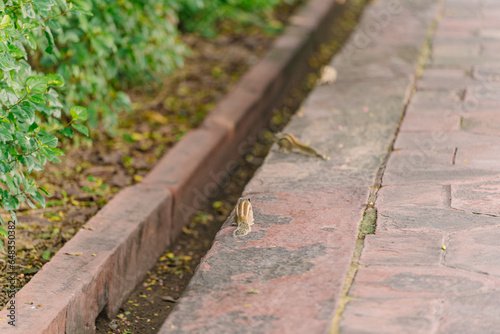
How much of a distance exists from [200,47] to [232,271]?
332cm

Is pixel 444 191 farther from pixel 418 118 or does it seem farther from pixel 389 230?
pixel 418 118

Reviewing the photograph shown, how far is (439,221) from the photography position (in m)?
2.22

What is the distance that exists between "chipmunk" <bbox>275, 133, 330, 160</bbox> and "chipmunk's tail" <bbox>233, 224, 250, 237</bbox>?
71 cm

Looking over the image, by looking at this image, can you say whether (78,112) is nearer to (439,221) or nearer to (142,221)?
(142,221)

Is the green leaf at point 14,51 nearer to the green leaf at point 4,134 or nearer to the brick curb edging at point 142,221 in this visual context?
the green leaf at point 4,134

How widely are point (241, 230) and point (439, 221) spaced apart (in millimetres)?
648

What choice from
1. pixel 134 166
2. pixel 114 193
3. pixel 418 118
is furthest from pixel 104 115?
pixel 418 118

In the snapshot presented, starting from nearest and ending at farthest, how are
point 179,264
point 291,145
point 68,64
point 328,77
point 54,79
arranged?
point 54,79 < point 291,145 < point 179,264 < point 68,64 < point 328,77

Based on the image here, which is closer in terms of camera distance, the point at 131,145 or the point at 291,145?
the point at 291,145

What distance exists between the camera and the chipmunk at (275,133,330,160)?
2.86 meters

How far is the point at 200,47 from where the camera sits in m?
5.06

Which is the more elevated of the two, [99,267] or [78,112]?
[78,112]

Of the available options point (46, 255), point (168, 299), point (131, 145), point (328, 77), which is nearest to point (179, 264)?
point (168, 299)

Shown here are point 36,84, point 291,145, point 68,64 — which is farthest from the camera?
point 68,64
